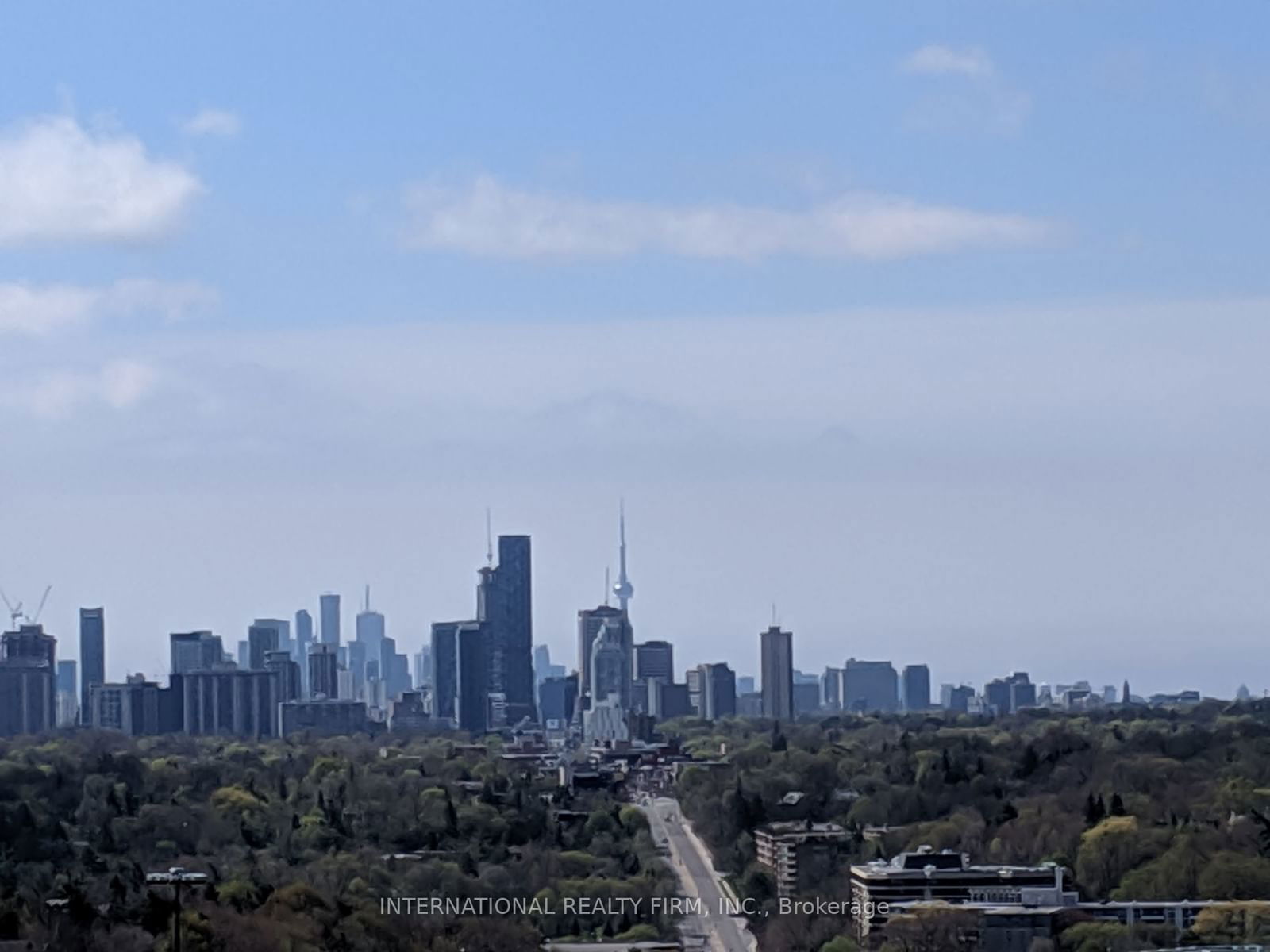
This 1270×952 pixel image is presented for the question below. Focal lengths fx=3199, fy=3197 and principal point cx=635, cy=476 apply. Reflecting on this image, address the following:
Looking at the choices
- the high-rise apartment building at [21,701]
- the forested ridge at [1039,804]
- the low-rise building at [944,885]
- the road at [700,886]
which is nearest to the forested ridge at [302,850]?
the road at [700,886]

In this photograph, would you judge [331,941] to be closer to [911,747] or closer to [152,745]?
[911,747]

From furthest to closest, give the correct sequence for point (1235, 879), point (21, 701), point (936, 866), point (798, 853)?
point (21, 701) < point (798, 853) < point (936, 866) < point (1235, 879)

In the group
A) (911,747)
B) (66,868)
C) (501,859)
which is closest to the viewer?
(66,868)

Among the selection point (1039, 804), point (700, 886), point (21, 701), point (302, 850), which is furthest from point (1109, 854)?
point (21, 701)

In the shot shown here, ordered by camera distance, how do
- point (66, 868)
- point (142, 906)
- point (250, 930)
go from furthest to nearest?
point (66, 868) → point (142, 906) → point (250, 930)

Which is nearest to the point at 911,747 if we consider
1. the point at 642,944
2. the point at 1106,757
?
the point at 1106,757

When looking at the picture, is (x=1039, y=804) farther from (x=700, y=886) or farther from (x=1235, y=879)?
(x=1235, y=879)
